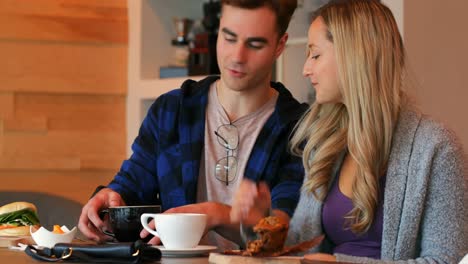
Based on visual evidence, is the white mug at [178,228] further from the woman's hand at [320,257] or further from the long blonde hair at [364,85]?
the long blonde hair at [364,85]

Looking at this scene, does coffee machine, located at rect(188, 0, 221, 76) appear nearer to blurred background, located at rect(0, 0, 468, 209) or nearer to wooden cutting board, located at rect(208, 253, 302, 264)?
blurred background, located at rect(0, 0, 468, 209)

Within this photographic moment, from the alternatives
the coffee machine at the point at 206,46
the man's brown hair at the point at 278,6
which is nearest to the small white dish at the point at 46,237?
the man's brown hair at the point at 278,6

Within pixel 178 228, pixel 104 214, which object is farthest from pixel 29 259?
pixel 104 214

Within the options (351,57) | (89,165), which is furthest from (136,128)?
(351,57)

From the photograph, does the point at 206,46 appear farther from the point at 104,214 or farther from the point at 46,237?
the point at 46,237

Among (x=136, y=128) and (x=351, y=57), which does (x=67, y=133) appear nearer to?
(x=136, y=128)

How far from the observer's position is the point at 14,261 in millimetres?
1629

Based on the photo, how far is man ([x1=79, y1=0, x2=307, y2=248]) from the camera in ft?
7.55

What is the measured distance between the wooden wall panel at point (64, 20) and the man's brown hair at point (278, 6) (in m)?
1.64

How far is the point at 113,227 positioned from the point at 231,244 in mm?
413

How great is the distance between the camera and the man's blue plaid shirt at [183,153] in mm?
2295

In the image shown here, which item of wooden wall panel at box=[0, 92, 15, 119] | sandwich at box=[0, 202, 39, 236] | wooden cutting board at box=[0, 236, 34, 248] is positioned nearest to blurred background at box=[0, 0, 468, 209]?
wooden wall panel at box=[0, 92, 15, 119]

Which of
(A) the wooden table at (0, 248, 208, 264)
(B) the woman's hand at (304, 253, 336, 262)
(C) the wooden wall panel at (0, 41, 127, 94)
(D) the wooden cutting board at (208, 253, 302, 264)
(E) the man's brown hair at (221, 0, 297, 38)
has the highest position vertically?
(E) the man's brown hair at (221, 0, 297, 38)

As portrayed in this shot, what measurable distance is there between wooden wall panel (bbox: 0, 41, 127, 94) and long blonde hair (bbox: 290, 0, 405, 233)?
2084 mm
